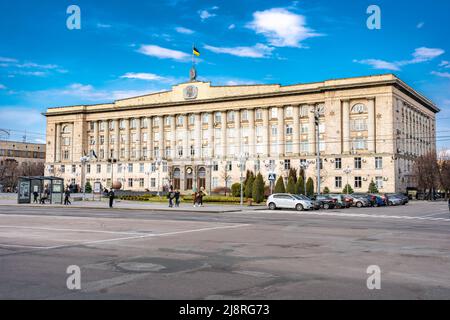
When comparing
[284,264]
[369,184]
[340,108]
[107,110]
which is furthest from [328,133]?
[284,264]

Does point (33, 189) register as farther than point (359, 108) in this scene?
No

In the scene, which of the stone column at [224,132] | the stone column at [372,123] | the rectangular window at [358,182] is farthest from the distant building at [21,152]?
the stone column at [372,123]

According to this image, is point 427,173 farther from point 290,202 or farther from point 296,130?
point 290,202

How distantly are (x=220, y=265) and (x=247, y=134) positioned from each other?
80.5 metres

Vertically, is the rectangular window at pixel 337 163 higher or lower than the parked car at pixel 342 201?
higher

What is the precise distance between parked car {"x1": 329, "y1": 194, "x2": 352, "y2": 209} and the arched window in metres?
31.8

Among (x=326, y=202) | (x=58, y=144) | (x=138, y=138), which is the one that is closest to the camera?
(x=326, y=202)

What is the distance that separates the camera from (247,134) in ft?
299

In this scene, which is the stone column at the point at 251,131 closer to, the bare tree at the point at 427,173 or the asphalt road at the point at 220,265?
the bare tree at the point at 427,173

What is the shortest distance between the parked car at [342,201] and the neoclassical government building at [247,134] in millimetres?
17176

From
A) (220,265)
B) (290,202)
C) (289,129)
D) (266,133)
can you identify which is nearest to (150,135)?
(266,133)

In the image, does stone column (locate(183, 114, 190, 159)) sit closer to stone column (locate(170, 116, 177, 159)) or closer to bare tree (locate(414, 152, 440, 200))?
stone column (locate(170, 116, 177, 159))

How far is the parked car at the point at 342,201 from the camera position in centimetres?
4884
